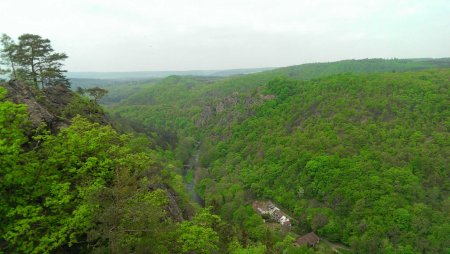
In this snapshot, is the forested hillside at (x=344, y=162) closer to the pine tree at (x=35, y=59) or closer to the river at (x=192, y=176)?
the river at (x=192, y=176)

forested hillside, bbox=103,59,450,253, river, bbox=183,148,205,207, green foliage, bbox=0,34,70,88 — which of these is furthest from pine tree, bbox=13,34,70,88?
river, bbox=183,148,205,207

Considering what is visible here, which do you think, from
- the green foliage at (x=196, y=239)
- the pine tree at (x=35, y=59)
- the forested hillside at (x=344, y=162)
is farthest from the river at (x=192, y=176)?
the green foliage at (x=196, y=239)

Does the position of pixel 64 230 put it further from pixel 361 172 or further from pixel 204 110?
pixel 204 110

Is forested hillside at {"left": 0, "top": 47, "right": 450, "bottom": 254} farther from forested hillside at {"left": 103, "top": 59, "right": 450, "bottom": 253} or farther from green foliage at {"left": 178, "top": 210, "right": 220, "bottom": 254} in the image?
forested hillside at {"left": 103, "top": 59, "right": 450, "bottom": 253}

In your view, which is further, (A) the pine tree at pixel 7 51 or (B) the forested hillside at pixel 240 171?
(A) the pine tree at pixel 7 51

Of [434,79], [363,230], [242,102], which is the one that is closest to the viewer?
[363,230]

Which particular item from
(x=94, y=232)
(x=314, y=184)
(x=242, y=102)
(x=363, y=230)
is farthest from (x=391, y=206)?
(x=242, y=102)

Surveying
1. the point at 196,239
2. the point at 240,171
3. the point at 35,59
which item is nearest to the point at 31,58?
the point at 35,59

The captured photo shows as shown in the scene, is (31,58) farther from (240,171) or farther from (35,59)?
(240,171)
